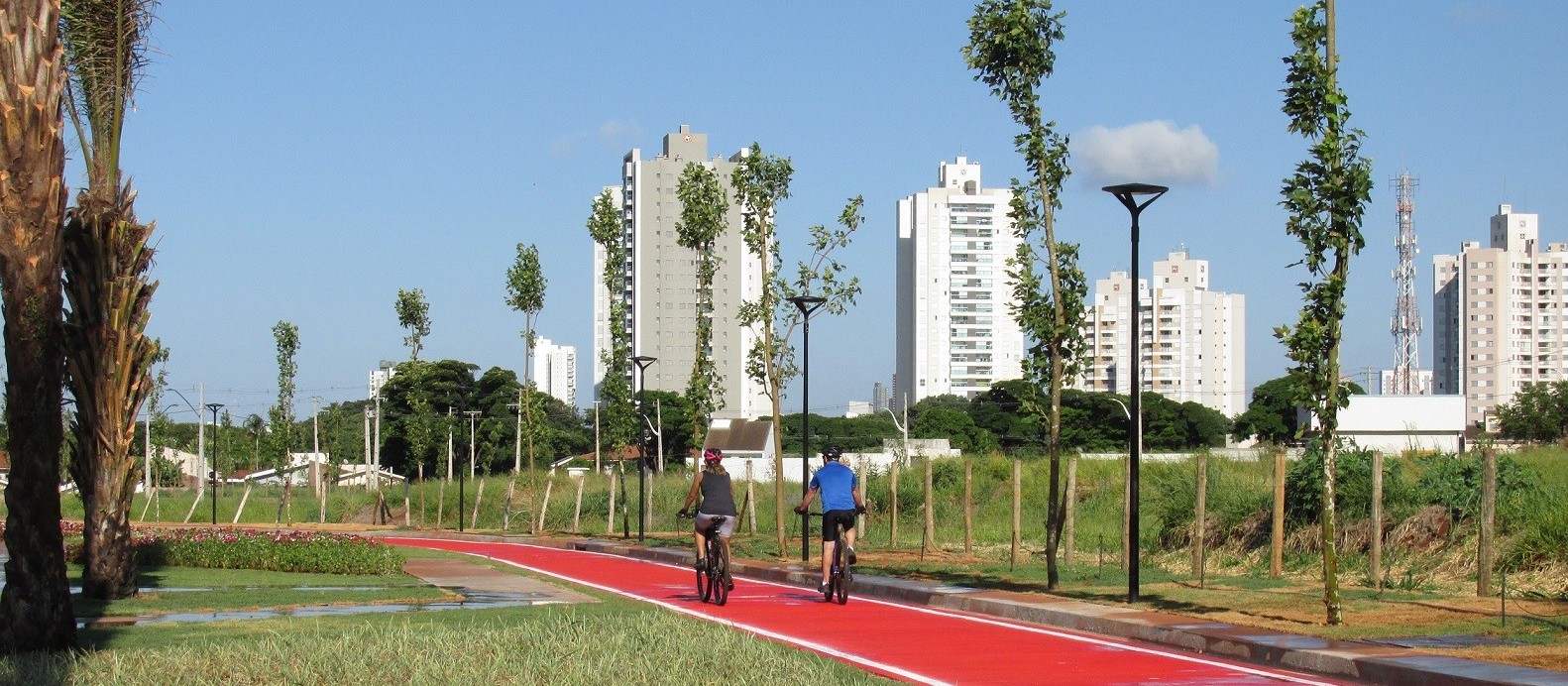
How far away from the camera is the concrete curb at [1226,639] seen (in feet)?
34.6

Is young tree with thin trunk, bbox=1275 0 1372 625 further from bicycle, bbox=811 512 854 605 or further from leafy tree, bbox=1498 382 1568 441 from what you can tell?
leafy tree, bbox=1498 382 1568 441

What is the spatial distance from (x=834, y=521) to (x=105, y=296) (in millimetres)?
8915

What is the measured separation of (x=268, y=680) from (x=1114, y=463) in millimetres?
42130

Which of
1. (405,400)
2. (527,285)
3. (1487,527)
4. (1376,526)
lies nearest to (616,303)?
(527,285)

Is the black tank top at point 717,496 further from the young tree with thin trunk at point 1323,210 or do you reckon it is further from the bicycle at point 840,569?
the young tree with thin trunk at point 1323,210

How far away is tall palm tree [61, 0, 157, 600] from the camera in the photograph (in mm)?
17391

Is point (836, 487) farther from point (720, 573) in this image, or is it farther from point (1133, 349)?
point (1133, 349)

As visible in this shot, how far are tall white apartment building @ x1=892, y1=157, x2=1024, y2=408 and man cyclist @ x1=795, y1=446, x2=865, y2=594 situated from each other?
555ft

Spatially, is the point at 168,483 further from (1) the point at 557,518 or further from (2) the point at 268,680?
(2) the point at 268,680

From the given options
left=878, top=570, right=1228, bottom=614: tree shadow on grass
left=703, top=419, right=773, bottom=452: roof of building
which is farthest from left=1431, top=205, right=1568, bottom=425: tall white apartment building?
left=878, top=570, right=1228, bottom=614: tree shadow on grass

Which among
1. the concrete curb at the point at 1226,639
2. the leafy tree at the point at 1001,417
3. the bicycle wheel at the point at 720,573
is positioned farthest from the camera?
the leafy tree at the point at 1001,417

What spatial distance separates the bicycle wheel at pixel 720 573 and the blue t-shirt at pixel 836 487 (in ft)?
4.56

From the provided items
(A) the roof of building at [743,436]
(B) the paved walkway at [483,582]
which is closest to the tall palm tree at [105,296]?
(B) the paved walkway at [483,582]

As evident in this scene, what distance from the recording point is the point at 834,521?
1806 cm
